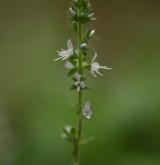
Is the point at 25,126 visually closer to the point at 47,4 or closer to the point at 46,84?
the point at 46,84

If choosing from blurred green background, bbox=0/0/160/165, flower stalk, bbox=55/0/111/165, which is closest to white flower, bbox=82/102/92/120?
flower stalk, bbox=55/0/111/165

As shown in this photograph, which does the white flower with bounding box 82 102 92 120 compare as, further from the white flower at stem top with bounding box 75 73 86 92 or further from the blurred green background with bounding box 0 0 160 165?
the blurred green background with bounding box 0 0 160 165

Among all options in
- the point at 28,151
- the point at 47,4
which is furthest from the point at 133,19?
the point at 28,151

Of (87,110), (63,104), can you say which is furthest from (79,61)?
(63,104)

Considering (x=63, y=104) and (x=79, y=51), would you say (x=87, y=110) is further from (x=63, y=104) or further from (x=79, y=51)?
(x=63, y=104)

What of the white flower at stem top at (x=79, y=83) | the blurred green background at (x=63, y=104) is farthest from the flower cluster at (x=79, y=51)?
the blurred green background at (x=63, y=104)

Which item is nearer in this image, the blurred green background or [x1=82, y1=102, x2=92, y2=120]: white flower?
[x1=82, y1=102, x2=92, y2=120]: white flower

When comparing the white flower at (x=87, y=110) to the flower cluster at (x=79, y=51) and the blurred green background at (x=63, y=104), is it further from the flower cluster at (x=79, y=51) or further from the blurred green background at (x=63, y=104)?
the blurred green background at (x=63, y=104)
